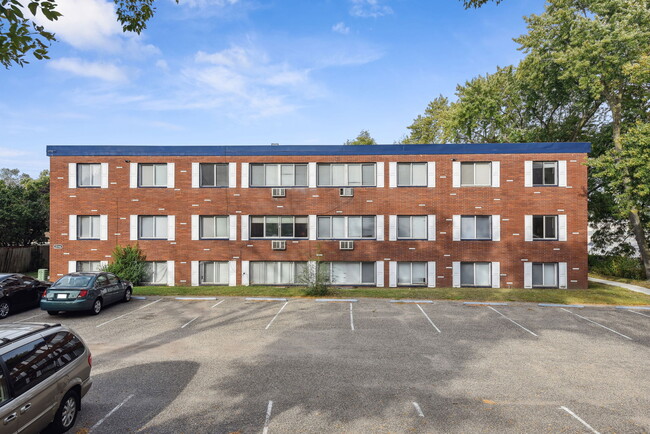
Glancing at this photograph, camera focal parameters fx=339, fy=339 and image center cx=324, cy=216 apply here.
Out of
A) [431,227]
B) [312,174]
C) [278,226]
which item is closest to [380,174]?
[312,174]

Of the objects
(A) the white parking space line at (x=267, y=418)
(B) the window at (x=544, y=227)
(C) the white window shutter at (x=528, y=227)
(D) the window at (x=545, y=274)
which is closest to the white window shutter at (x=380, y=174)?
(C) the white window shutter at (x=528, y=227)

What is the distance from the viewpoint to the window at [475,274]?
21344 mm

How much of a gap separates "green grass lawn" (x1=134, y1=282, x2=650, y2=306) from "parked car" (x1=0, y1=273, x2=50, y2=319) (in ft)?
14.3

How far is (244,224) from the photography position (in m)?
21.8

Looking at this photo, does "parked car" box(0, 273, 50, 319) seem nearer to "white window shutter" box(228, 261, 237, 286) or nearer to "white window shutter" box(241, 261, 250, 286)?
"white window shutter" box(228, 261, 237, 286)

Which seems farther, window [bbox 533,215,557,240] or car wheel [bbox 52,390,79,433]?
window [bbox 533,215,557,240]

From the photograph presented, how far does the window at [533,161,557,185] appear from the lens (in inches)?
830

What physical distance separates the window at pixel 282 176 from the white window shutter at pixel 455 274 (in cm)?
1071

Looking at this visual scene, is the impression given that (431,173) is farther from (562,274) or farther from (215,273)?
(215,273)

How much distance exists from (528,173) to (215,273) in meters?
20.8

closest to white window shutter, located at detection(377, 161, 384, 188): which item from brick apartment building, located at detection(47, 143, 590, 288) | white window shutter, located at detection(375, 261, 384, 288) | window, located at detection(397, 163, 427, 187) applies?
brick apartment building, located at detection(47, 143, 590, 288)

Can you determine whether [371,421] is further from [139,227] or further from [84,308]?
[139,227]

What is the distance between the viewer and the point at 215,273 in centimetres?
2203

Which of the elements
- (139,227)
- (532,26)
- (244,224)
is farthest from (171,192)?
(532,26)
